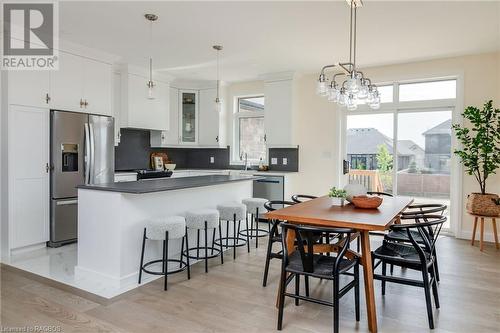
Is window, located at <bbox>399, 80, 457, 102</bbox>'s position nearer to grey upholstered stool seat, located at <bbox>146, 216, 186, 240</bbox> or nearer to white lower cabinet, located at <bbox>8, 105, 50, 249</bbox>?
grey upholstered stool seat, located at <bbox>146, 216, 186, 240</bbox>

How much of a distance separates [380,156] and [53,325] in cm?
492

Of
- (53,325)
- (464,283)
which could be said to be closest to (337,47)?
(464,283)

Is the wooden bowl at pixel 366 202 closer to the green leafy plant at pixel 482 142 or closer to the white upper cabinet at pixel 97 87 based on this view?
the green leafy plant at pixel 482 142

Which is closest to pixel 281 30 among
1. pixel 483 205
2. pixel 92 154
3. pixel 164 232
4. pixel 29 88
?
pixel 164 232

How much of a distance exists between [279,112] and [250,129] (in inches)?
38.0

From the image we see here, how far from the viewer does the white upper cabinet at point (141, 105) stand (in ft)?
18.3

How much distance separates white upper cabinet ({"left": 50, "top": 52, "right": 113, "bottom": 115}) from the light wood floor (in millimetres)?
2176

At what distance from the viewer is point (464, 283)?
3.26 m

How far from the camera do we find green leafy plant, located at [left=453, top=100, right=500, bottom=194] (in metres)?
4.36

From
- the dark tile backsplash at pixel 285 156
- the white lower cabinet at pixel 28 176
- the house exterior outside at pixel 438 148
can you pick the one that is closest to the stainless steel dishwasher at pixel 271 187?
the dark tile backsplash at pixel 285 156

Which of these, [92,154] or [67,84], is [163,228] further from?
[67,84]

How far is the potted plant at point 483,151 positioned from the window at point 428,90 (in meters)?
0.57

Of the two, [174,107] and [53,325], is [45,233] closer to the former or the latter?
[53,325]

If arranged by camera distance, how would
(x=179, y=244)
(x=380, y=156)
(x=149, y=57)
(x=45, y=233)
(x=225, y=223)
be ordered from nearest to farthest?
1. (x=179, y=244)
2. (x=45, y=233)
3. (x=225, y=223)
4. (x=149, y=57)
5. (x=380, y=156)
